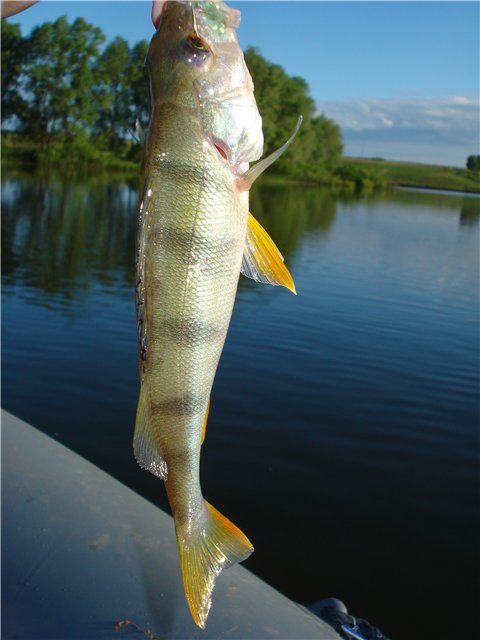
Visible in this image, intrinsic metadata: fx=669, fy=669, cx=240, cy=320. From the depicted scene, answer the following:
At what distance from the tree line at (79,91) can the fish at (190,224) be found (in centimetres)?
6070

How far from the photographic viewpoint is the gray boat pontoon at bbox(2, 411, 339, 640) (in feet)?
10.0

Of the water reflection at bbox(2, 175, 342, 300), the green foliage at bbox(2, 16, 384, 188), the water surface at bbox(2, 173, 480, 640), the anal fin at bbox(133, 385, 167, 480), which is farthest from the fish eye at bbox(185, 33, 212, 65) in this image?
the green foliage at bbox(2, 16, 384, 188)

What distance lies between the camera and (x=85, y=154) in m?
70.4

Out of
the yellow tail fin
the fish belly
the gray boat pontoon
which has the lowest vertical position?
the gray boat pontoon

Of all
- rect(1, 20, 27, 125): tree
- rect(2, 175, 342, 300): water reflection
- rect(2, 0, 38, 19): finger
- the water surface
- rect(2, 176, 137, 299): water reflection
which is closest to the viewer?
rect(2, 0, 38, 19): finger

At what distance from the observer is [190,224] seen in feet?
5.66

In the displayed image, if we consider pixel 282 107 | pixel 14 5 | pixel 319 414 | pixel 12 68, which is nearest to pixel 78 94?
pixel 12 68

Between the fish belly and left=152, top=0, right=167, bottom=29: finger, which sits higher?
left=152, top=0, right=167, bottom=29: finger

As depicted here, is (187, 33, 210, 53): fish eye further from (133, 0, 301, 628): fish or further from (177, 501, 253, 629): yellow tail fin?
(177, 501, 253, 629): yellow tail fin

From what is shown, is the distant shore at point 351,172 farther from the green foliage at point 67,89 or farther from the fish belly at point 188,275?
the fish belly at point 188,275

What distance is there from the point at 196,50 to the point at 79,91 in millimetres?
72891

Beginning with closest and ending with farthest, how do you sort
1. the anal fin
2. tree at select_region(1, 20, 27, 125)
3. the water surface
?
the anal fin
the water surface
tree at select_region(1, 20, 27, 125)

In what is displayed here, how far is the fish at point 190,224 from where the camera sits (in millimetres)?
1716

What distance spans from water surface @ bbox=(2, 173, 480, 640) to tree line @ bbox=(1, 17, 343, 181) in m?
47.2
